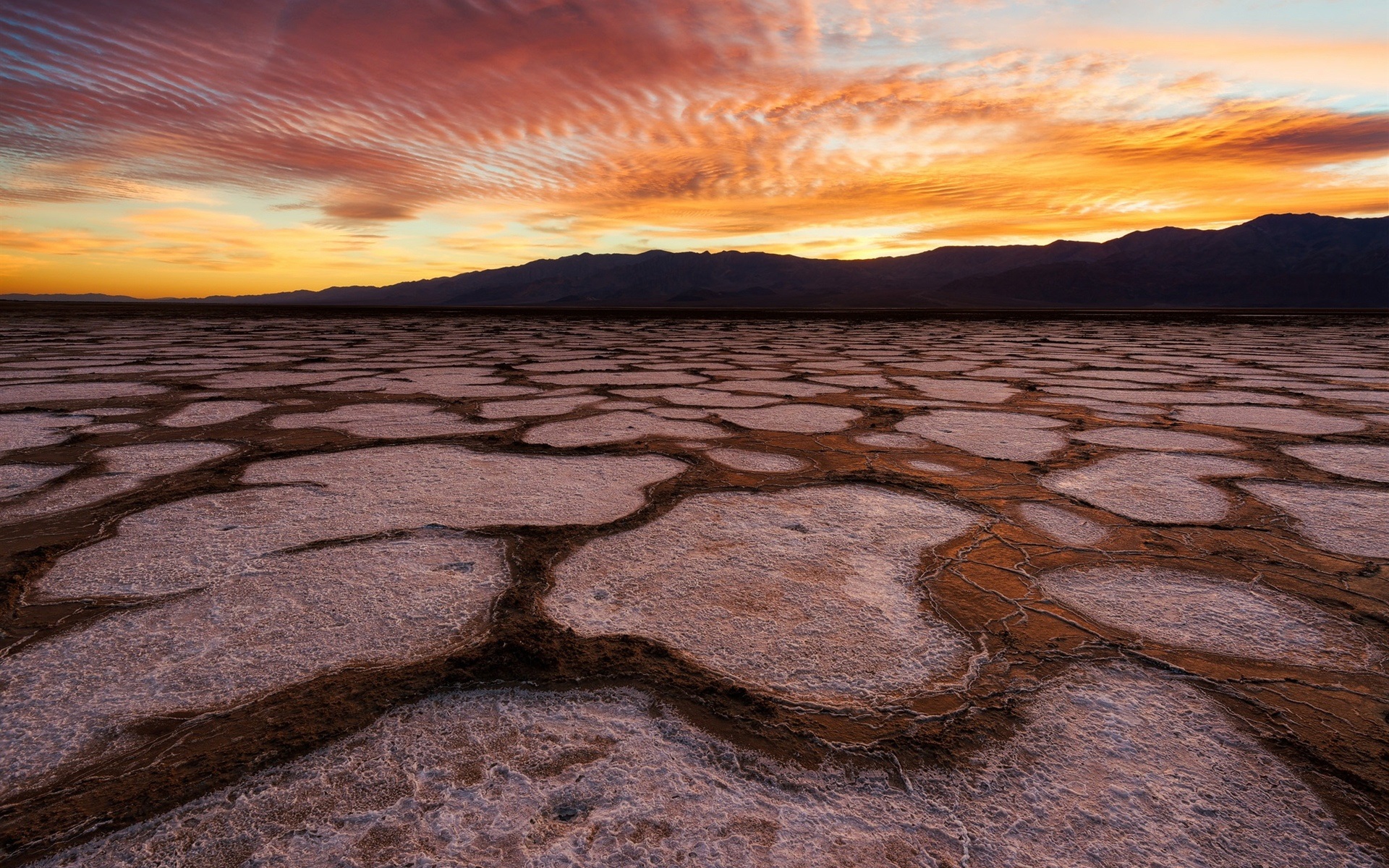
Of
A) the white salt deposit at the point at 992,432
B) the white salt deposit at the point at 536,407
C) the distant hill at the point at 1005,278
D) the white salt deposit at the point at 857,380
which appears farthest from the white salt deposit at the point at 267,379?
the distant hill at the point at 1005,278

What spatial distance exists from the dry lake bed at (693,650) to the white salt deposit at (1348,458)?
1 centimetres

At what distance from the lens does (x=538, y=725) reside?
583 millimetres

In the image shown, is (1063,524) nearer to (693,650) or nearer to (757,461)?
(757,461)

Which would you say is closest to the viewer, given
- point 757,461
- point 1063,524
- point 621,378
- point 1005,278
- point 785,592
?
point 785,592

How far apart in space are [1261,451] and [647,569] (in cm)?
157

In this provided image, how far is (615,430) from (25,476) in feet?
4.05

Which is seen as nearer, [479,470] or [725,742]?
[725,742]

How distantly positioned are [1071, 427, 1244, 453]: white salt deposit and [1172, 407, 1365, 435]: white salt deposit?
9.3 inches

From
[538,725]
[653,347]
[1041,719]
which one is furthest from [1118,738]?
[653,347]

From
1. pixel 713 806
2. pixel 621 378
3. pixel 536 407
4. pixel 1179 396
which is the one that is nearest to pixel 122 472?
pixel 536 407

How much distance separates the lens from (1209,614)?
782 millimetres

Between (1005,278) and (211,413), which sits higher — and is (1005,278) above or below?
above

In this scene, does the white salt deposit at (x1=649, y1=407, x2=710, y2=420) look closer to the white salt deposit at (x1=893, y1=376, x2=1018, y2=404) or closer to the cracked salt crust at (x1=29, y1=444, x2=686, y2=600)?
the cracked salt crust at (x1=29, y1=444, x2=686, y2=600)

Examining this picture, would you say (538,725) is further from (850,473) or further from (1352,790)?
(850,473)
